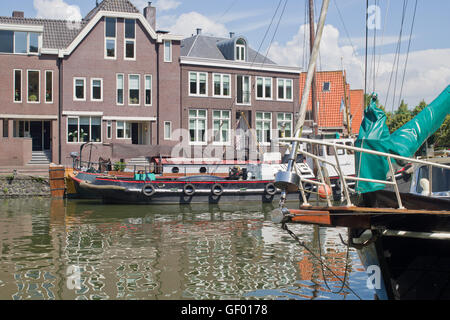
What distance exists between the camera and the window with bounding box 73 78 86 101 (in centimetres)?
3779

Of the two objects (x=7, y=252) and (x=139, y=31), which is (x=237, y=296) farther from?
(x=139, y=31)

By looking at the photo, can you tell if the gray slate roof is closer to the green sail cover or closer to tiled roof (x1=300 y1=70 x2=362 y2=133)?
tiled roof (x1=300 y1=70 x2=362 y2=133)

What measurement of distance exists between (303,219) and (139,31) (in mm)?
34141

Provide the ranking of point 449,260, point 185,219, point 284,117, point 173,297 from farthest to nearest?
point 284,117
point 185,219
point 173,297
point 449,260

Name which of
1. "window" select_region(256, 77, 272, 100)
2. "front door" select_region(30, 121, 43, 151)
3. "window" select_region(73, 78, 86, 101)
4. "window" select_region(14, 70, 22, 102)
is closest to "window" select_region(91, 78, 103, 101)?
"window" select_region(73, 78, 86, 101)

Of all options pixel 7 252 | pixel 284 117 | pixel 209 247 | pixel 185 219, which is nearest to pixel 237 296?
pixel 209 247

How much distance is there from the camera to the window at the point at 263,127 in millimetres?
43688

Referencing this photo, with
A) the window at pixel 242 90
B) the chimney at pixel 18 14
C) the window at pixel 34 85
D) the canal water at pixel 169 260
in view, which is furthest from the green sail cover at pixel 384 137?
the chimney at pixel 18 14

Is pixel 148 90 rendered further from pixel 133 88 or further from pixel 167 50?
pixel 167 50

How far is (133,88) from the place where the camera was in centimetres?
3944

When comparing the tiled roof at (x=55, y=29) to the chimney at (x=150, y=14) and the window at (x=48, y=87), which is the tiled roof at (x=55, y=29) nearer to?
the window at (x=48, y=87)

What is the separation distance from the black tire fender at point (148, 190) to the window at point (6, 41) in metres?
16.7

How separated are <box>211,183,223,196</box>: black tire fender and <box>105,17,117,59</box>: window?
1601 cm

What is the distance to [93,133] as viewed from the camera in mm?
38219
